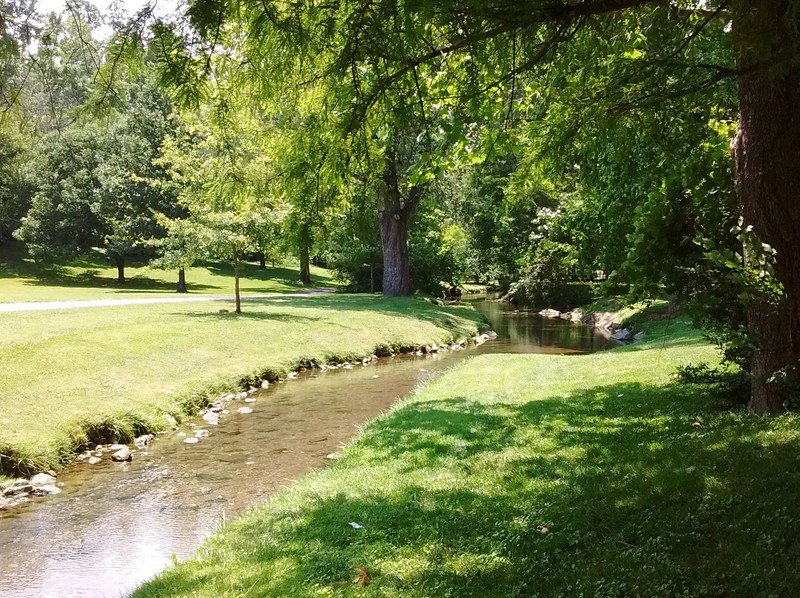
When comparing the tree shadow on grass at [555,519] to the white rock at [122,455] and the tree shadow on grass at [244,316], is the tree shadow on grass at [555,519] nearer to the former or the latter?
the white rock at [122,455]

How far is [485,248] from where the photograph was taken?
43625 millimetres

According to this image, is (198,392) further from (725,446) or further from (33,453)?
(725,446)

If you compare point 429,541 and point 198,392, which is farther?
point 198,392

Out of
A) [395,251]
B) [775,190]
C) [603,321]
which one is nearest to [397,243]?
[395,251]

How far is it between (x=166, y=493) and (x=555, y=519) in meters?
5.67

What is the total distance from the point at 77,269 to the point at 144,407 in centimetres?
3786

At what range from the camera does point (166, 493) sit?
27.7 feet

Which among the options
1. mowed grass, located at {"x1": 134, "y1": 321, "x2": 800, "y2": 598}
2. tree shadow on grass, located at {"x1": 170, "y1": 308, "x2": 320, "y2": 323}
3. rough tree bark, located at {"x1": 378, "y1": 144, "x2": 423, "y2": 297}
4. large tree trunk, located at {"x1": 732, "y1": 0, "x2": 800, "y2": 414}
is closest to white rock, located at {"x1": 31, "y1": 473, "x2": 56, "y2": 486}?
mowed grass, located at {"x1": 134, "y1": 321, "x2": 800, "y2": 598}

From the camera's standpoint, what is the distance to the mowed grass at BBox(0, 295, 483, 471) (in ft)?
33.3

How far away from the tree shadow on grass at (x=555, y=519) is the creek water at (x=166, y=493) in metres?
1.17

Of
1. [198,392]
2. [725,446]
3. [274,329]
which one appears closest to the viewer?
[725,446]

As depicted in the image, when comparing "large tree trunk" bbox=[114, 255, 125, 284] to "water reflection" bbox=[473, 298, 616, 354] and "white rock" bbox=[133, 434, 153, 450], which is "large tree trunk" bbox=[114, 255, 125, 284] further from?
"white rock" bbox=[133, 434, 153, 450]

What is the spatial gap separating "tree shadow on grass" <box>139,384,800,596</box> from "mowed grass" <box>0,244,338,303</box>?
29.0m

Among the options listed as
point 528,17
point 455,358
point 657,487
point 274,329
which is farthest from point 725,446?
point 274,329
